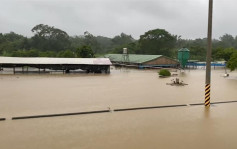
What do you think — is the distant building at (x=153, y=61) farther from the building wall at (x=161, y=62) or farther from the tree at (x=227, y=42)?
the tree at (x=227, y=42)

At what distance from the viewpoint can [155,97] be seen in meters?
15.2

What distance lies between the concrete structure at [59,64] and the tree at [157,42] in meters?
26.4

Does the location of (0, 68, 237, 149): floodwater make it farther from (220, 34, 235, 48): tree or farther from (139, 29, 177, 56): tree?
(220, 34, 235, 48): tree

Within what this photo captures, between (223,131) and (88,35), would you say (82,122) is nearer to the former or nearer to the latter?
(223,131)

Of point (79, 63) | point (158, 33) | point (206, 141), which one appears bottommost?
point (206, 141)

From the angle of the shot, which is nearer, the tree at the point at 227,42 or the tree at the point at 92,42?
the tree at the point at 92,42

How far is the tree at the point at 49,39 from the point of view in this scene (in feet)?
202

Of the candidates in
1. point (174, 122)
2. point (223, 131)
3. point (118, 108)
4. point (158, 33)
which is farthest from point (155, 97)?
point (158, 33)

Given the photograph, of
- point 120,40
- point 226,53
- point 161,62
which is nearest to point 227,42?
point 120,40

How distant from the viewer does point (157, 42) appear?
56.6 meters

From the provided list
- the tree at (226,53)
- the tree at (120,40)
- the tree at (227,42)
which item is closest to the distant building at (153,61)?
the tree at (226,53)

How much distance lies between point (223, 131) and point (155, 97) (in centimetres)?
674

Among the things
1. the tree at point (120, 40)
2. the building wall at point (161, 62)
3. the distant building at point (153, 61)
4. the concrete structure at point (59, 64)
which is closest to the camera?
the concrete structure at point (59, 64)

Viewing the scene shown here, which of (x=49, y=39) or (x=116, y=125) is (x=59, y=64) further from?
(x=49, y=39)
